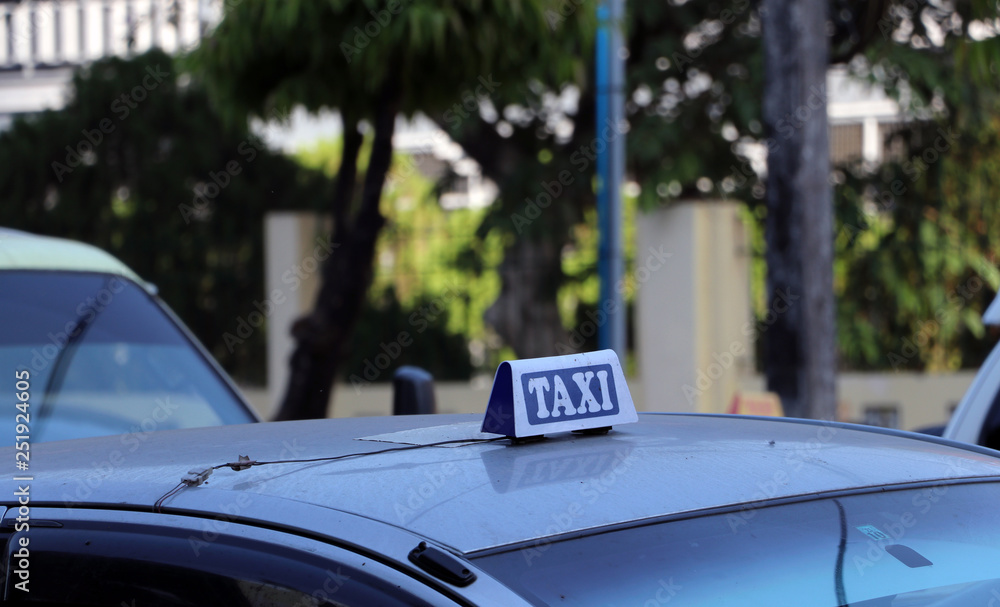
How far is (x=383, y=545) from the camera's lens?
1.12 m

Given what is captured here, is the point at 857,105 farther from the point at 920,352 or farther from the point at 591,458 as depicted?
the point at 591,458

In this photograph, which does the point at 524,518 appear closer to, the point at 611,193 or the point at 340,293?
the point at 340,293

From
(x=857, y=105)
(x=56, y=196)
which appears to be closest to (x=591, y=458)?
(x=56, y=196)

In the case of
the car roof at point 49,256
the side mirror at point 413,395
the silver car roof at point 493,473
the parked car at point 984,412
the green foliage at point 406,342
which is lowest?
the green foliage at point 406,342

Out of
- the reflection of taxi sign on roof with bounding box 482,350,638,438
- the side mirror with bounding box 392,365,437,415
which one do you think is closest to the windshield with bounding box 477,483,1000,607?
the reflection of taxi sign on roof with bounding box 482,350,638,438

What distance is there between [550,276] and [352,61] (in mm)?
3598

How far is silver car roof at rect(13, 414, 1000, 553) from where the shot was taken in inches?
47.1

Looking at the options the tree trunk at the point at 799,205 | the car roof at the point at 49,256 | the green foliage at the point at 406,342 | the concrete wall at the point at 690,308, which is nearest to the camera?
the car roof at the point at 49,256

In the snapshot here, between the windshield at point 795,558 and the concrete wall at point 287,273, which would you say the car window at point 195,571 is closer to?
the windshield at point 795,558

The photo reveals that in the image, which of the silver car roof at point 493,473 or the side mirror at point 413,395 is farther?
the side mirror at point 413,395

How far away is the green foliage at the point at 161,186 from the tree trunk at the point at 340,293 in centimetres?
293

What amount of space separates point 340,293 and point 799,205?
2847 mm

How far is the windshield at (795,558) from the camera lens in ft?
3.73

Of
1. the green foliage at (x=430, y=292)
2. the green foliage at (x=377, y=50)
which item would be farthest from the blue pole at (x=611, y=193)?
the green foliage at (x=430, y=292)
